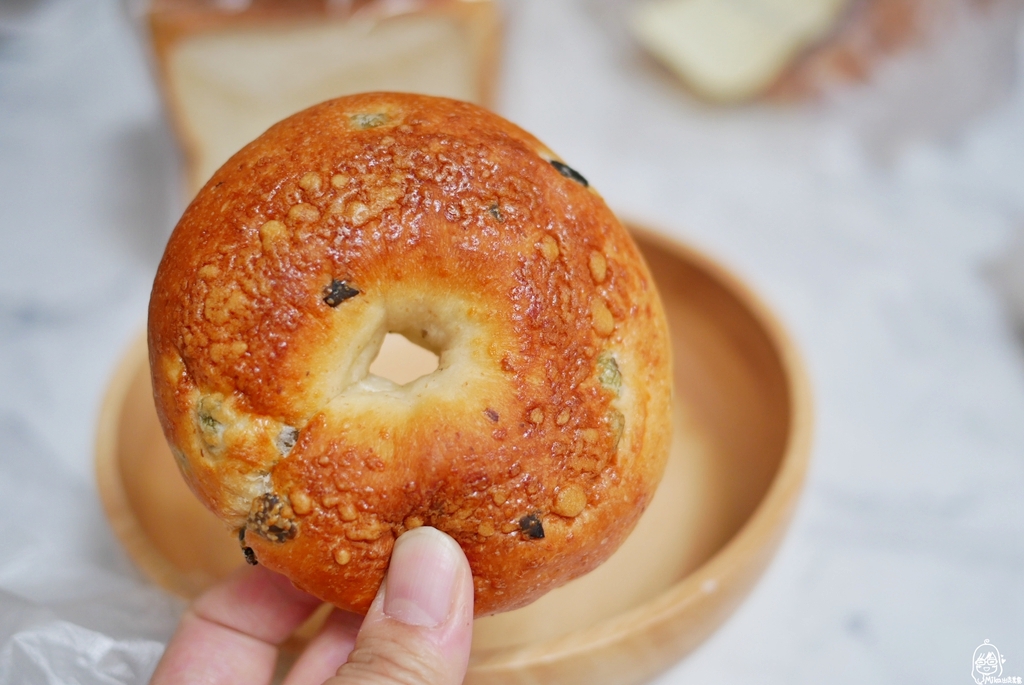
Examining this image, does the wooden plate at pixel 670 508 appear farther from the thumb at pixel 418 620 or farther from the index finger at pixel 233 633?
the thumb at pixel 418 620

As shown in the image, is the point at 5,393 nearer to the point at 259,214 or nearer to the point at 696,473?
the point at 259,214

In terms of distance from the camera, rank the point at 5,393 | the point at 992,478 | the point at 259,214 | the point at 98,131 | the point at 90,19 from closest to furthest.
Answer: the point at 259,214 → the point at 992,478 → the point at 5,393 → the point at 98,131 → the point at 90,19

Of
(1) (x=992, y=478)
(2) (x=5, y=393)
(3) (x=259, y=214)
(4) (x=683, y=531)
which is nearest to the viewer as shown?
(3) (x=259, y=214)

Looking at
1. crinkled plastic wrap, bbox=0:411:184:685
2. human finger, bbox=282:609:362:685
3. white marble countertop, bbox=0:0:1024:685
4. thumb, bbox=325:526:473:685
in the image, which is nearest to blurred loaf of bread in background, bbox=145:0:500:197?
white marble countertop, bbox=0:0:1024:685

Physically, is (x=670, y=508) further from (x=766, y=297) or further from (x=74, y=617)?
(x=74, y=617)

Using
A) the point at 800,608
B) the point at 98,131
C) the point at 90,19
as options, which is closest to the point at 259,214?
the point at 800,608

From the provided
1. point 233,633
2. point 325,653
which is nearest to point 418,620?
point 325,653

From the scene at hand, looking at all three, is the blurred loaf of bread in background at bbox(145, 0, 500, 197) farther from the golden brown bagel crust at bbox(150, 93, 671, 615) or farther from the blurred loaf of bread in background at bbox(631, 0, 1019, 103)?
the golden brown bagel crust at bbox(150, 93, 671, 615)
